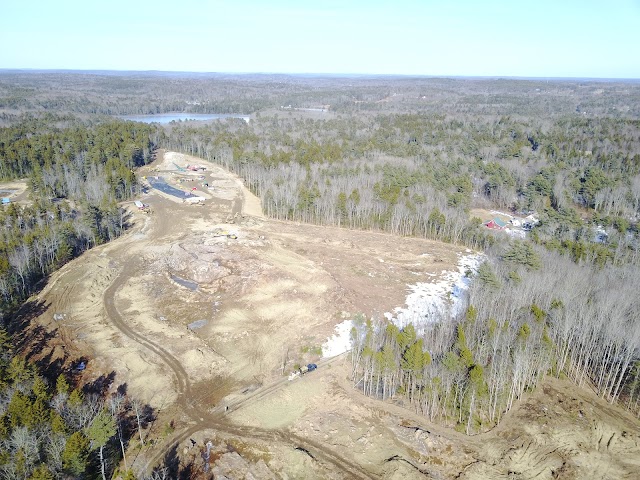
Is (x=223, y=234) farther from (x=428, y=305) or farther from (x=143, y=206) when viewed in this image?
(x=428, y=305)

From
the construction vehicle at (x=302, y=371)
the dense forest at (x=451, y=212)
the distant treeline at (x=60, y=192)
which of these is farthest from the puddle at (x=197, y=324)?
the distant treeline at (x=60, y=192)

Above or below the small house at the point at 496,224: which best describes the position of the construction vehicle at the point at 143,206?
above

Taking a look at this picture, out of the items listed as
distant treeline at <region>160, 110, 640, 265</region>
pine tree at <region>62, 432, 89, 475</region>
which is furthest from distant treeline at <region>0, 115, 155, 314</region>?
pine tree at <region>62, 432, 89, 475</region>

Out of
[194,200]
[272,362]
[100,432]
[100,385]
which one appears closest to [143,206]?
[194,200]

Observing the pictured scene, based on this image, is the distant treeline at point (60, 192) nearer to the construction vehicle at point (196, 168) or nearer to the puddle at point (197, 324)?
the construction vehicle at point (196, 168)

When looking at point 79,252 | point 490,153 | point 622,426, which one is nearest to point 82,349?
point 79,252

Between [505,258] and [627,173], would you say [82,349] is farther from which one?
[627,173]
